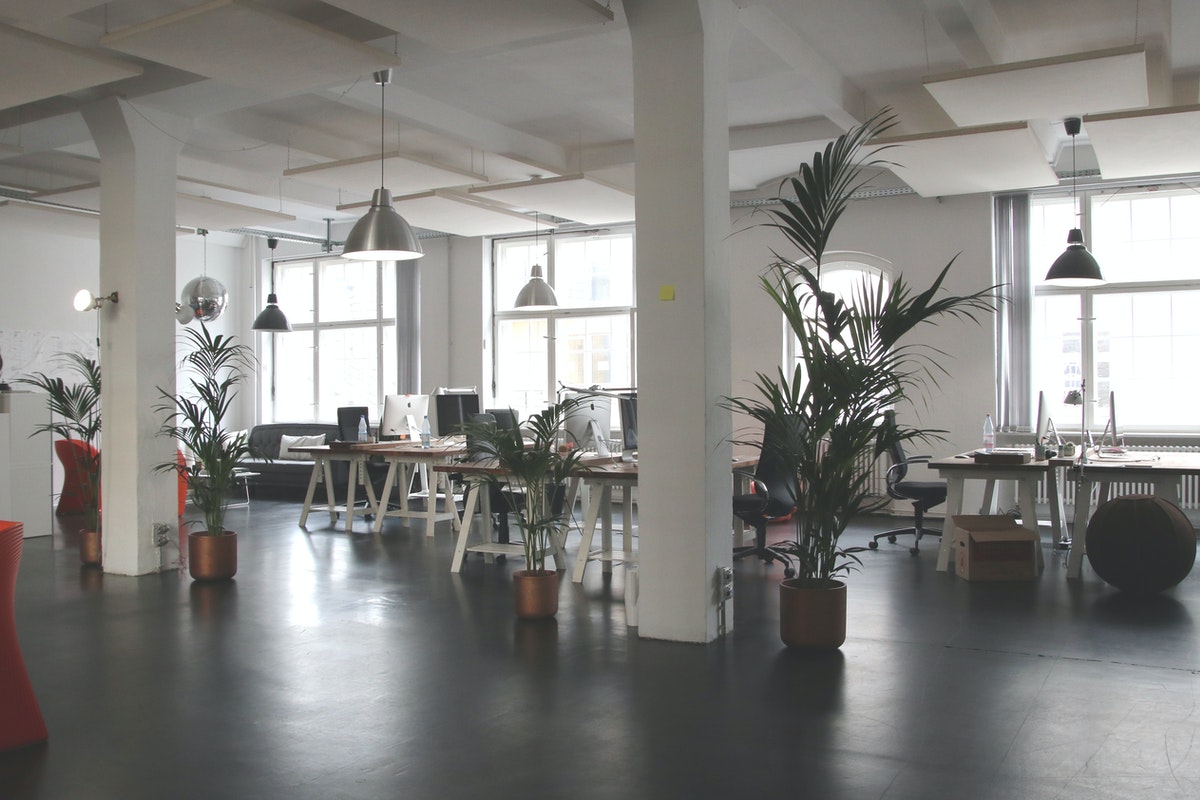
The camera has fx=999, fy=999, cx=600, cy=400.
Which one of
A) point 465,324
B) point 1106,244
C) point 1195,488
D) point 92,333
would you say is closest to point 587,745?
point 1195,488

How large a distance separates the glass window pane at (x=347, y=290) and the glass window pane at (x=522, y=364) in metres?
2.08

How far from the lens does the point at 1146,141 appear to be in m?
7.09

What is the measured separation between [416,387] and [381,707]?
913 cm

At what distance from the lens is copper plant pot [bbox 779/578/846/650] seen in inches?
189

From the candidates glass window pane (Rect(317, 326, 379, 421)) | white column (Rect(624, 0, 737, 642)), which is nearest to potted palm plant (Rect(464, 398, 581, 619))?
white column (Rect(624, 0, 737, 642))

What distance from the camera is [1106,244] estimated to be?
9531 mm

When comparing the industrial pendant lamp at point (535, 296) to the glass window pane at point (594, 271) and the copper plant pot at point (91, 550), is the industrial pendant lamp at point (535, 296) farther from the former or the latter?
the copper plant pot at point (91, 550)

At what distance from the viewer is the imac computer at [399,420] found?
9.62 m

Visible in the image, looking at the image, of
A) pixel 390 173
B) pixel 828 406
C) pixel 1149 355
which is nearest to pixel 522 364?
pixel 390 173

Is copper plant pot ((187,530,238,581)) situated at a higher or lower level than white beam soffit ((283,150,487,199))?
lower

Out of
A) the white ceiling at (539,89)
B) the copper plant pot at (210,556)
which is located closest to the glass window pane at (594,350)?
the white ceiling at (539,89)

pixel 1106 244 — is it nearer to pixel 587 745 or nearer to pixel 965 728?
pixel 965 728

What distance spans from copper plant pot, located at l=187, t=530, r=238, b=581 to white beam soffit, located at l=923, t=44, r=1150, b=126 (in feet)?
17.6

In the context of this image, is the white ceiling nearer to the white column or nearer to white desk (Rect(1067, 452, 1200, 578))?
the white column
